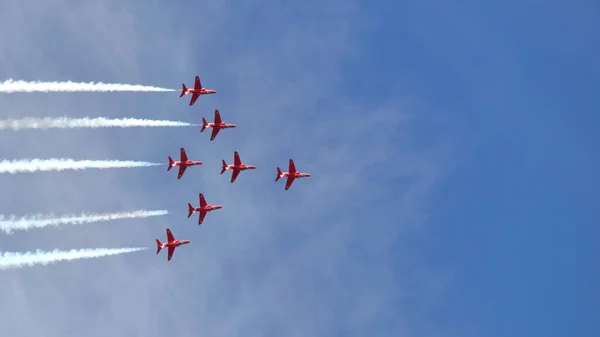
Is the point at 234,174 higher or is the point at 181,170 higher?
the point at 234,174

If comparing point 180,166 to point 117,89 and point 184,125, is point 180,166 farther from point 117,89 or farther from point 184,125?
point 117,89

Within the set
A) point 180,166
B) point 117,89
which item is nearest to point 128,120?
point 117,89

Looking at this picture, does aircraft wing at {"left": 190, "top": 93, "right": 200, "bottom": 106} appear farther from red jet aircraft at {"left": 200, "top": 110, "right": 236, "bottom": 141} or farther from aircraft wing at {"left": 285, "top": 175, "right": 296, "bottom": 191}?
aircraft wing at {"left": 285, "top": 175, "right": 296, "bottom": 191}

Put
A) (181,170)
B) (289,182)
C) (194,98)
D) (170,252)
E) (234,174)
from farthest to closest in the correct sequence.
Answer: (289,182), (234,174), (194,98), (170,252), (181,170)

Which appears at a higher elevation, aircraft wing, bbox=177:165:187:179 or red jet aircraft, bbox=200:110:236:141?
red jet aircraft, bbox=200:110:236:141

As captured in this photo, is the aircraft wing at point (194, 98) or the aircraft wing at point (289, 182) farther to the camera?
the aircraft wing at point (289, 182)

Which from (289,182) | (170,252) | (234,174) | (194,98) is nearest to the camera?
(170,252)

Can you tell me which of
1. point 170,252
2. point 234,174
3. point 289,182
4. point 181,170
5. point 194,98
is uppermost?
point 194,98

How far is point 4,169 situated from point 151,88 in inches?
1186

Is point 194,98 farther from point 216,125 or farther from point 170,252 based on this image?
point 170,252

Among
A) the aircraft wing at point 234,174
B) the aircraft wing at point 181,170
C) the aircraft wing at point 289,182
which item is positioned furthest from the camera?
the aircraft wing at point 289,182

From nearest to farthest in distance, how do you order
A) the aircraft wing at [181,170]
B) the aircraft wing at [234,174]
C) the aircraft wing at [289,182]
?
1. the aircraft wing at [181,170]
2. the aircraft wing at [234,174]
3. the aircraft wing at [289,182]

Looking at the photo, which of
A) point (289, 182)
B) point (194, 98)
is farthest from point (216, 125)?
point (289, 182)

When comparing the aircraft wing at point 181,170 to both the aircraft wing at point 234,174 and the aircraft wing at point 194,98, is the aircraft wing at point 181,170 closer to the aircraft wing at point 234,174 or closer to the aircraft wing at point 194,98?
the aircraft wing at point 234,174
